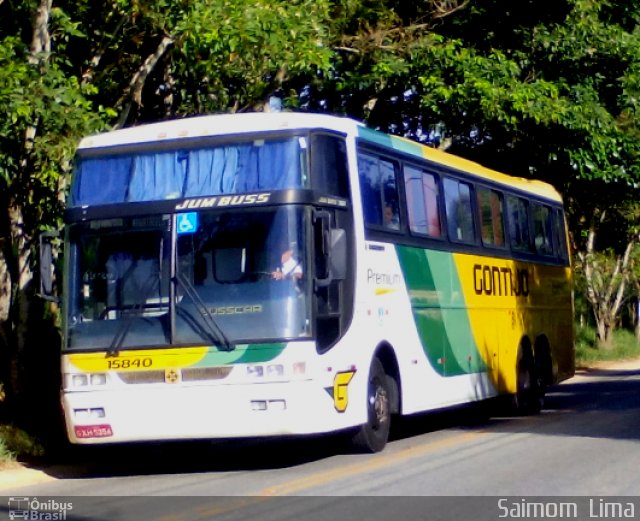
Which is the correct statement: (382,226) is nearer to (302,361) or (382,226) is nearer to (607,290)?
(302,361)

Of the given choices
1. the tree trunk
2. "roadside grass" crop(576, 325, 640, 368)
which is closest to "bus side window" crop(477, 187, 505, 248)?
"roadside grass" crop(576, 325, 640, 368)

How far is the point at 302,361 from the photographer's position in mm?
11766

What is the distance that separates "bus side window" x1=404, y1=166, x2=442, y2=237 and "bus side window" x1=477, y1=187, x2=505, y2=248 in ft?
5.95

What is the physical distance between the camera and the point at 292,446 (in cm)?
1538

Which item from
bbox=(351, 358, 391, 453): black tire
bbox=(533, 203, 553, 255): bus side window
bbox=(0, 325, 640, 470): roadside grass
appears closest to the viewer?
bbox=(351, 358, 391, 453): black tire

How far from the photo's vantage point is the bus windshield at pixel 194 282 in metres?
11.9

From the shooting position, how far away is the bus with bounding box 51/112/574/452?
466 inches

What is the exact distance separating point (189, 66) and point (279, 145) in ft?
14.0

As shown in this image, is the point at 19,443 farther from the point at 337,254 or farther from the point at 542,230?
the point at 542,230

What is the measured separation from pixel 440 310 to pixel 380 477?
4533 mm

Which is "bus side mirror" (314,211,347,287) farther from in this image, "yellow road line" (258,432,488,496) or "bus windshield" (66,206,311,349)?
"yellow road line" (258,432,488,496)

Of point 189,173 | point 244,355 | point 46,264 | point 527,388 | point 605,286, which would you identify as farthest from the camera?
point 605,286

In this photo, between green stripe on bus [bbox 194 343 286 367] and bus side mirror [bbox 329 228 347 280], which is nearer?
green stripe on bus [bbox 194 343 286 367]

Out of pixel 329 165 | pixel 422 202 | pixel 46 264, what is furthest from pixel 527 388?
pixel 46 264
